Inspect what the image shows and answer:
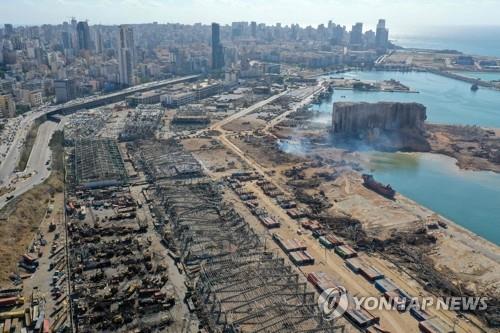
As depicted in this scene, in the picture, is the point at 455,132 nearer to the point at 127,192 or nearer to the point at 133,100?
the point at 127,192

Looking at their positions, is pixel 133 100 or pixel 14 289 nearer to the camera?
pixel 14 289

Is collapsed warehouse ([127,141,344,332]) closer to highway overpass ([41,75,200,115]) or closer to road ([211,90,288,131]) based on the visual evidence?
road ([211,90,288,131])

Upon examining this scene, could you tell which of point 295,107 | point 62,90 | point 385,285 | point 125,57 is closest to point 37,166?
point 385,285

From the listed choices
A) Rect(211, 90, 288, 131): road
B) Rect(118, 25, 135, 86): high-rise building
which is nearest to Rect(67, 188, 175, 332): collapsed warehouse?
Rect(211, 90, 288, 131): road

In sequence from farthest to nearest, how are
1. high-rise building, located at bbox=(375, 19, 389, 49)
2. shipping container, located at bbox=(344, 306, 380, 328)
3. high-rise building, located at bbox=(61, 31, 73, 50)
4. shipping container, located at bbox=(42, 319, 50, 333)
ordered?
high-rise building, located at bbox=(375, 19, 389, 49)
high-rise building, located at bbox=(61, 31, 73, 50)
shipping container, located at bbox=(344, 306, 380, 328)
shipping container, located at bbox=(42, 319, 50, 333)

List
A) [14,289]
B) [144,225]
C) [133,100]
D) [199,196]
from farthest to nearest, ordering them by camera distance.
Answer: [133,100] < [199,196] < [144,225] < [14,289]

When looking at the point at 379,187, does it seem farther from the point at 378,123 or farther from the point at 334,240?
the point at 378,123

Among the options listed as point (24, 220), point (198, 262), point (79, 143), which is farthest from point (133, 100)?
point (198, 262)
